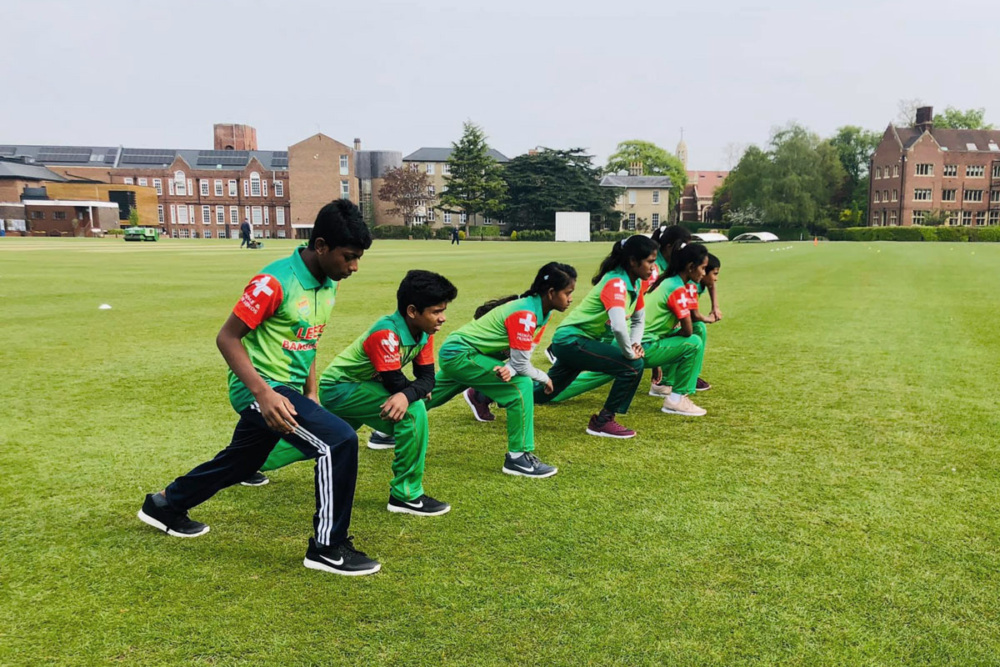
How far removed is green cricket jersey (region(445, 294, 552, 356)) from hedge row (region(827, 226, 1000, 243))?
71.9m

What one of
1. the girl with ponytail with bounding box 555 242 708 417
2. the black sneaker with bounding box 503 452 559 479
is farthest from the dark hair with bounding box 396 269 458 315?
the girl with ponytail with bounding box 555 242 708 417

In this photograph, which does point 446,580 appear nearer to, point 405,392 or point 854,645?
point 405,392

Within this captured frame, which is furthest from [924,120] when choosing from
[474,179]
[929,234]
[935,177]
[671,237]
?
[671,237]

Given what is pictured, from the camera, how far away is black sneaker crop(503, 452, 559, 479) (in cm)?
504

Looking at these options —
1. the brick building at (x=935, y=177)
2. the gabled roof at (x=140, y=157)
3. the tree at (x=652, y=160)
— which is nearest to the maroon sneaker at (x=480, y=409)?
the brick building at (x=935, y=177)

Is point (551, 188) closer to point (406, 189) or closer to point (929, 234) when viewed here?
point (406, 189)

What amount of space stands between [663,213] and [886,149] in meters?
28.0

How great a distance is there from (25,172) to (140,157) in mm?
20981

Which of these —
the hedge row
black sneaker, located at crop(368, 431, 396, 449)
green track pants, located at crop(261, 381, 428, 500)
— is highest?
the hedge row

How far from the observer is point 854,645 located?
2.98 m

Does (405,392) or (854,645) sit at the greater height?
(405,392)

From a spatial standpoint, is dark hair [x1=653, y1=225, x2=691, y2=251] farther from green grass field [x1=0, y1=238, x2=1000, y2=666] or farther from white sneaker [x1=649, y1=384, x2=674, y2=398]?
green grass field [x1=0, y1=238, x2=1000, y2=666]

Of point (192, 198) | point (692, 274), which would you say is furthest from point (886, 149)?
point (692, 274)

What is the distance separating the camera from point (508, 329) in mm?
5328
